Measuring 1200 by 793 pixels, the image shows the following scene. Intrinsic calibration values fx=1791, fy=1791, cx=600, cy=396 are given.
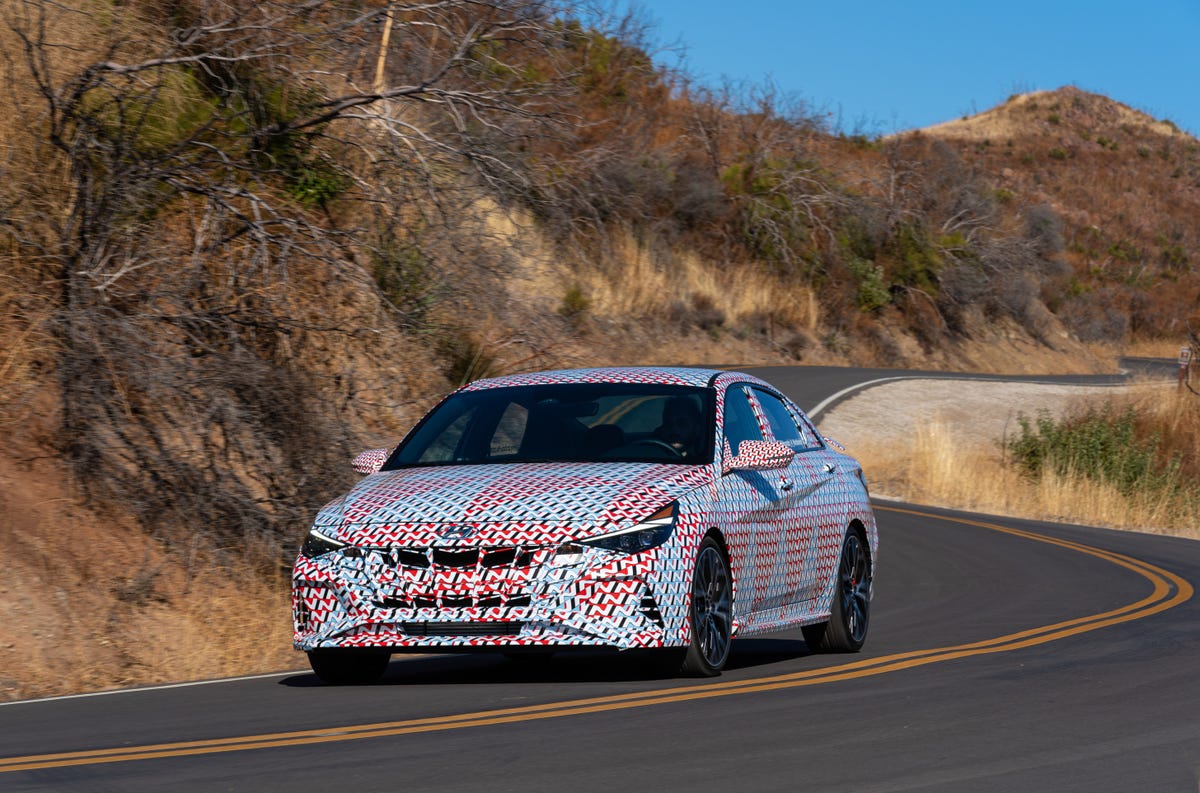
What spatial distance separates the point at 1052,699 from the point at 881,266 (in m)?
51.2

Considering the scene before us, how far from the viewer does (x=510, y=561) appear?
865 cm

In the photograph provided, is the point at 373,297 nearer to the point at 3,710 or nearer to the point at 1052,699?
the point at 3,710

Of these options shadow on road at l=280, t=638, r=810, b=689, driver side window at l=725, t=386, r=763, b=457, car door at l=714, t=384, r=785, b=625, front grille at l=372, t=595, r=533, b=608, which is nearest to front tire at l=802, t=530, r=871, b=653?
shadow on road at l=280, t=638, r=810, b=689

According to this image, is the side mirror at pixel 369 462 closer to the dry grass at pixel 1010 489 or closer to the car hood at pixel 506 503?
the car hood at pixel 506 503

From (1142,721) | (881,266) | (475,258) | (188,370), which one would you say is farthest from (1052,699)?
(881,266)

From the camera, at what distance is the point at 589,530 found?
867 centimetres

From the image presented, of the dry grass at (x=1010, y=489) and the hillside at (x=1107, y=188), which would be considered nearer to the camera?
the dry grass at (x=1010, y=489)

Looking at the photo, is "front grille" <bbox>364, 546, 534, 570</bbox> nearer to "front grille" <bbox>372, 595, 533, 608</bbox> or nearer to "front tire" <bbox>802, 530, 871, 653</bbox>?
"front grille" <bbox>372, 595, 533, 608</bbox>

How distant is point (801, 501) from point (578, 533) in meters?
2.42

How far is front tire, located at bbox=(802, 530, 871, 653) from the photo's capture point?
1110 centimetres

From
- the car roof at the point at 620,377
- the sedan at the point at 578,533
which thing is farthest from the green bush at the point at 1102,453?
the sedan at the point at 578,533

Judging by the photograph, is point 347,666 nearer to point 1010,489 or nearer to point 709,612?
point 709,612

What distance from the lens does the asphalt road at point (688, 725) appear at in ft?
21.3

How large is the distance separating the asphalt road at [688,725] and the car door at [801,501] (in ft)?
1.71
